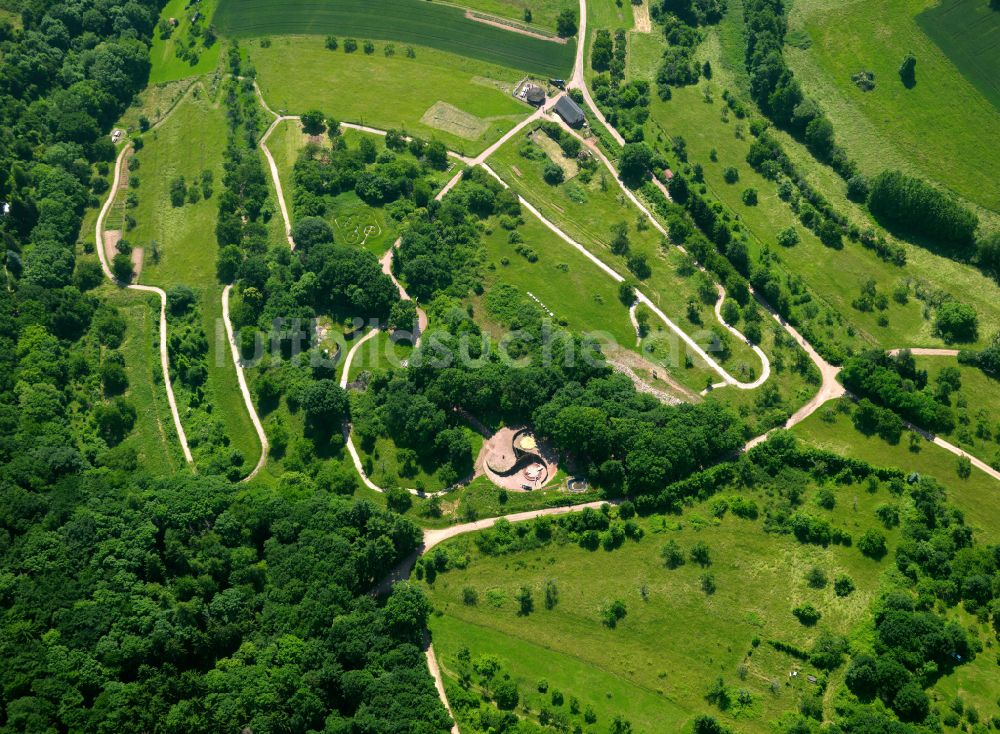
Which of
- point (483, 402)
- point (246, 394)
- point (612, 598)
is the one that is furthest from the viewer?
Answer: point (246, 394)

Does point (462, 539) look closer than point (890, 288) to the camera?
Yes

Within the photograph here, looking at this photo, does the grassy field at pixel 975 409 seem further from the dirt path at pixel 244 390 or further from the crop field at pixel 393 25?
the dirt path at pixel 244 390

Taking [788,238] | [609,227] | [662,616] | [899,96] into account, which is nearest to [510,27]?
[609,227]

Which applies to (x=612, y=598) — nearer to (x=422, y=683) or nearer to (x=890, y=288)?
(x=422, y=683)

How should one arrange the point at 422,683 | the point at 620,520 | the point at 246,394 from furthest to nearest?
the point at 246,394
the point at 620,520
the point at 422,683

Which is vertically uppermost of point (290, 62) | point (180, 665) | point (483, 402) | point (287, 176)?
point (290, 62)

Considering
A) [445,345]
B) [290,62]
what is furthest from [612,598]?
[290,62]
